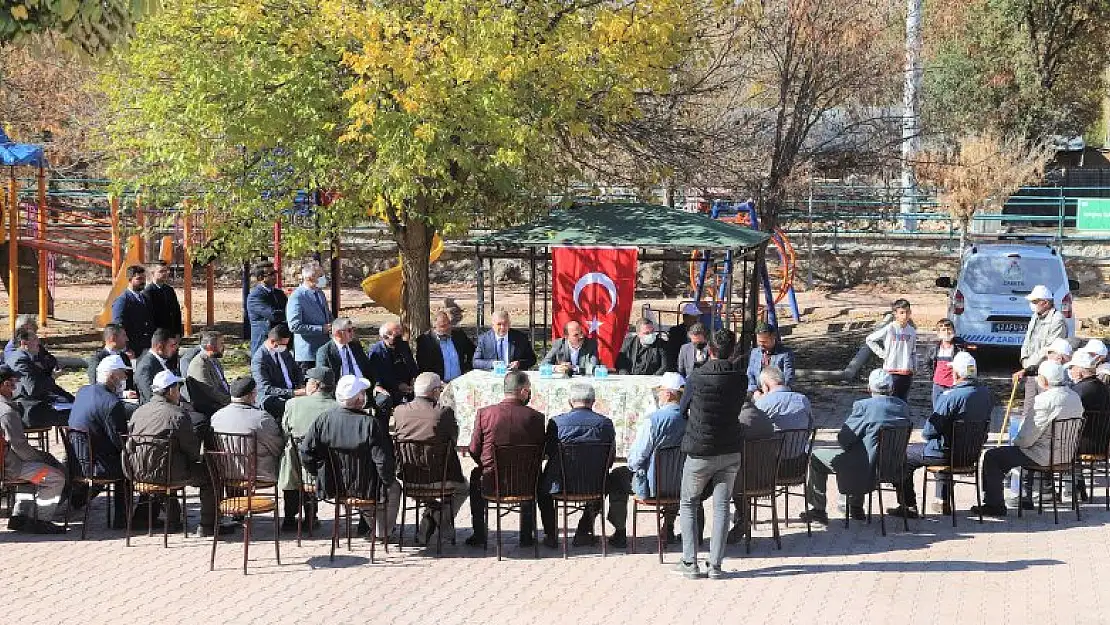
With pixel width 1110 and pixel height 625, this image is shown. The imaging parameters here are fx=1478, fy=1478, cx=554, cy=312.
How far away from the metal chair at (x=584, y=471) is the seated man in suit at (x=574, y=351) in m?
3.79

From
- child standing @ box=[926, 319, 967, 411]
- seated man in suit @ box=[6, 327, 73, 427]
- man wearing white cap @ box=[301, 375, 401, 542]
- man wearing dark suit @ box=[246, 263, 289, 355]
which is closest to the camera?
man wearing white cap @ box=[301, 375, 401, 542]

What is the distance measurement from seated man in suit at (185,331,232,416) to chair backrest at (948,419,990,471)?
5.92 meters

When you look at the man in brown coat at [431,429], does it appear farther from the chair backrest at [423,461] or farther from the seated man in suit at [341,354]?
the seated man in suit at [341,354]

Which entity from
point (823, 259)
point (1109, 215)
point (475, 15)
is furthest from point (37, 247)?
point (1109, 215)

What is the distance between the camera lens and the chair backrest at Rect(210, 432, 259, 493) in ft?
33.8

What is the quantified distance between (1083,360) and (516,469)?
16.4 ft

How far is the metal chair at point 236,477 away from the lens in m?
10.2

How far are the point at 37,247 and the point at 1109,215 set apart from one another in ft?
73.9

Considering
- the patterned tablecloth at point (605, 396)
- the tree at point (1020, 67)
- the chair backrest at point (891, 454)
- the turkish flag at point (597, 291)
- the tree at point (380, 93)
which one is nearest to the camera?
the chair backrest at point (891, 454)

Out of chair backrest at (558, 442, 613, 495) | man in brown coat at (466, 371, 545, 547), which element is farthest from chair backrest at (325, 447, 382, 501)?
chair backrest at (558, 442, 613, 495)

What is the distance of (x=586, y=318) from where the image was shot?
17078mm

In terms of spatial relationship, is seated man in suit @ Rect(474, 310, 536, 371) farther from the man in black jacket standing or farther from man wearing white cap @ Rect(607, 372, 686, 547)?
the man in black jacket standing

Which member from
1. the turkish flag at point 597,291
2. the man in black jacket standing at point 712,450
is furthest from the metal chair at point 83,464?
the turkish flag at point 597,291

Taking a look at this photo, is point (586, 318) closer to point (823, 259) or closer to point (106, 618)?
point (106, 618)
